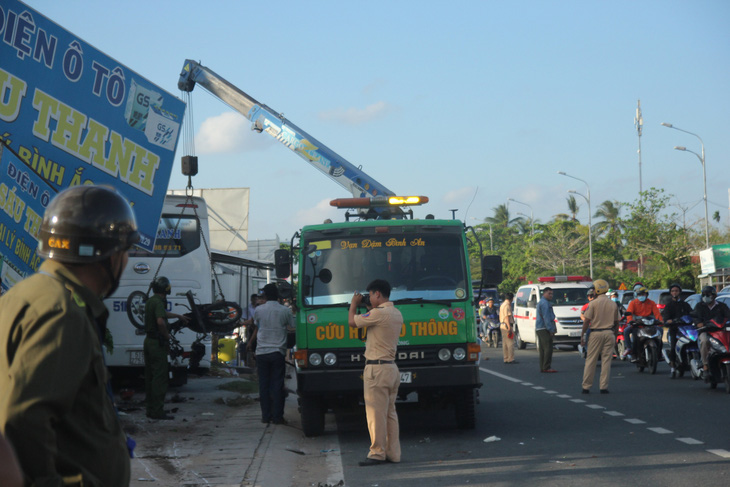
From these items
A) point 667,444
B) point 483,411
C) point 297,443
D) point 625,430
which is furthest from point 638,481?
point 483,411

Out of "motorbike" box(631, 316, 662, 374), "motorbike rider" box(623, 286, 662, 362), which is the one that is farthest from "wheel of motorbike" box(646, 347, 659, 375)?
"motorbike rider" box(623, 286, 662, 362)

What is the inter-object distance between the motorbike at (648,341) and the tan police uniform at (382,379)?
11794 mm

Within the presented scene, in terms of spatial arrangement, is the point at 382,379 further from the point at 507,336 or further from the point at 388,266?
the point at 507,336

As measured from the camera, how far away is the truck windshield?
11.4m

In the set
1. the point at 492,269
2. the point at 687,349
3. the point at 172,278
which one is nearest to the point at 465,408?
the point at 492,269

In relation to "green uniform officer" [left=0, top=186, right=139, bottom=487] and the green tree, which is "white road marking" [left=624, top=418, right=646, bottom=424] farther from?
the green tree

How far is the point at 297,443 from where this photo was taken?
1118cm

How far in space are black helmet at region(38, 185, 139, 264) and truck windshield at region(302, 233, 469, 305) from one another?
849 centimetres

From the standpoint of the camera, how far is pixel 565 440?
34.5 feet

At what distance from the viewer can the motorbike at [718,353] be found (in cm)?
1471

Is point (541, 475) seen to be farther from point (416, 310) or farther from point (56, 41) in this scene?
point (56, 41)

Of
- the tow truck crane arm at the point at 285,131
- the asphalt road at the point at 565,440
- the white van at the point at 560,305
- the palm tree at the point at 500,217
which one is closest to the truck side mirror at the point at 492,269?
the asphalt road at the point at 565,440

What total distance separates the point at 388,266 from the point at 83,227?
8922 mm

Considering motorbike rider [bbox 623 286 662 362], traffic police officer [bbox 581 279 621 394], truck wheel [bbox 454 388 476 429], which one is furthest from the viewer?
motorbike rider [bbox 623 286 662 362]
